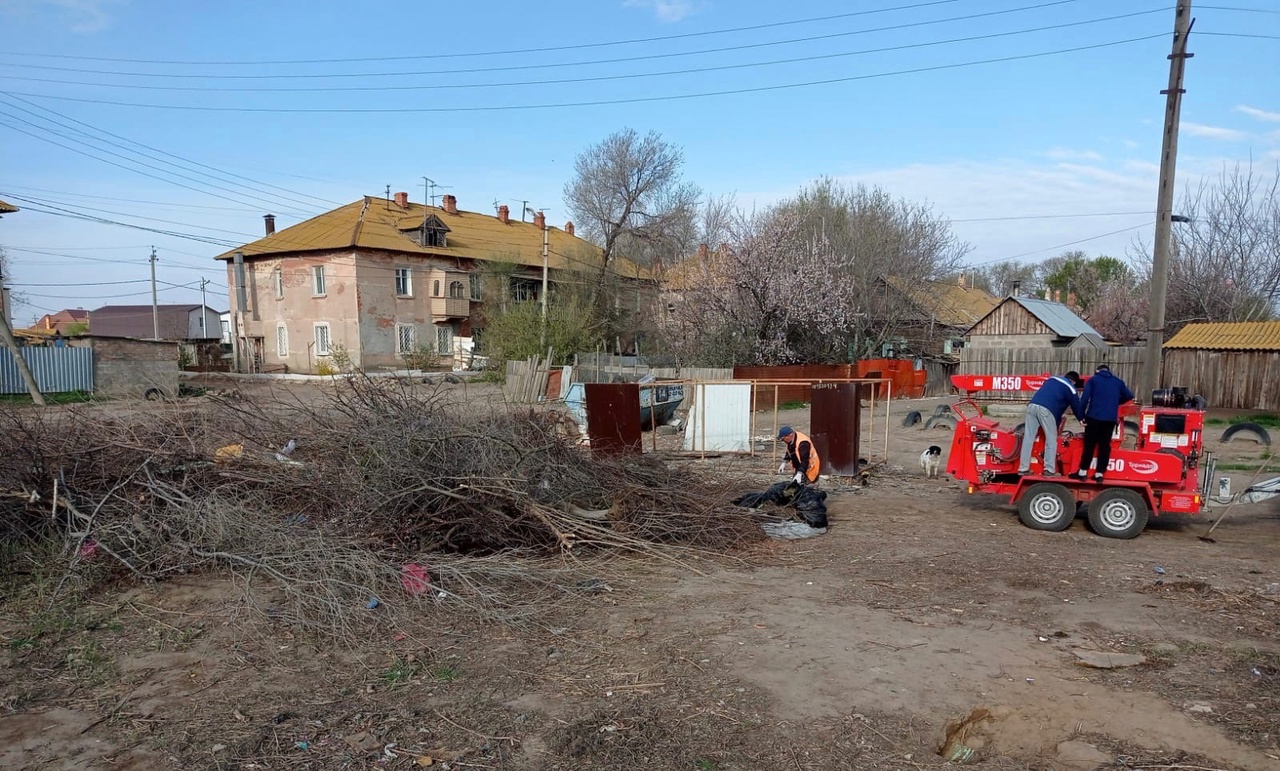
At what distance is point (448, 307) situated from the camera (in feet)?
129

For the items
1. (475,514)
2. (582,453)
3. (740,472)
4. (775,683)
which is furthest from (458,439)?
(740,472)

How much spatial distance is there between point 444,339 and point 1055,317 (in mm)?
28262

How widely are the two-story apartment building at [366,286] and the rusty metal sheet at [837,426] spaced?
26313mm

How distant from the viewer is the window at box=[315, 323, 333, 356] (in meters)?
37.5

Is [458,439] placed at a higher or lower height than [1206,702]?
higher

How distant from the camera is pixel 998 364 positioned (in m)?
25.9

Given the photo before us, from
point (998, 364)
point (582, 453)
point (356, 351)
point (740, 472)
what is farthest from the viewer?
point (356, 351)

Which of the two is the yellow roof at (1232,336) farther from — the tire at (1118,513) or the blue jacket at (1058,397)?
the blue jacket at (1058,397)

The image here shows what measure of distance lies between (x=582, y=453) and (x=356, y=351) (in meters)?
30.2

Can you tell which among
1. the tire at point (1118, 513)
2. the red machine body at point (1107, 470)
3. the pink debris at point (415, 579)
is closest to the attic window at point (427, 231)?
the red machine body at point (1107, 470)

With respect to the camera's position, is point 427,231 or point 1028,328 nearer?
point 1028,328

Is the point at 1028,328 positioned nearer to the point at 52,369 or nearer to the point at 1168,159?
the point at 1168,159

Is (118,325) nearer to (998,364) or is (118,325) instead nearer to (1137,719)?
(998,364)

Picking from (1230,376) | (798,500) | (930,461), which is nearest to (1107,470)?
(798,500)
